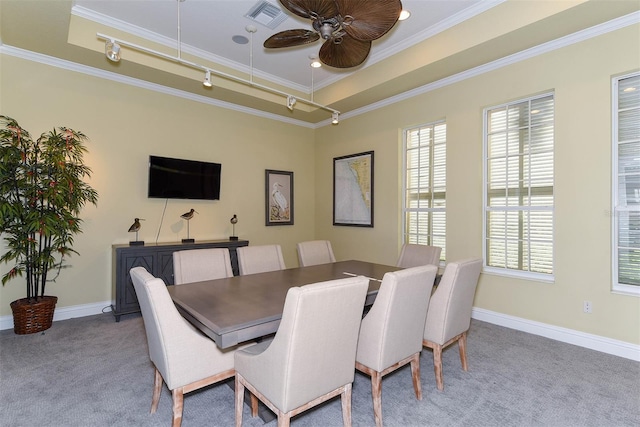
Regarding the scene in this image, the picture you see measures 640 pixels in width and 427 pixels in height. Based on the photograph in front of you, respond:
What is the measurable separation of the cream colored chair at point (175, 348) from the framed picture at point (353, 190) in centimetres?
366

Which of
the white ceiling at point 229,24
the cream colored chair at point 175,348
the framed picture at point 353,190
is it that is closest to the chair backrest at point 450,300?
the cream colored chair at point 175,348

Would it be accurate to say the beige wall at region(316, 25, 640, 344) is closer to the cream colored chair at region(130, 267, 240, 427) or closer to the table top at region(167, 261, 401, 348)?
the table top at region(167, 261, 401, 348)

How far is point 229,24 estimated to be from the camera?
3.58 meters

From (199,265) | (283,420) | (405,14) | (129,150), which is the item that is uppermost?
(405,14)

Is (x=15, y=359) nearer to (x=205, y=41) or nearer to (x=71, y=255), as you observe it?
(x=71, y=255)

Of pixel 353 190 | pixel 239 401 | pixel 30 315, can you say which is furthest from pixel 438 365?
pixel 30 315

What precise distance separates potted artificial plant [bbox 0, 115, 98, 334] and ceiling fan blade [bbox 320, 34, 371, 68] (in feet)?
9.39

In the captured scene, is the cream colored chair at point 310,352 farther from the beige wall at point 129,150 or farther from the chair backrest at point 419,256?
the beige wall at point 129,150

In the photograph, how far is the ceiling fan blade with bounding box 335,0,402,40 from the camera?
81.5 inches

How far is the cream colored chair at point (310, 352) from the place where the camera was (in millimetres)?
1484

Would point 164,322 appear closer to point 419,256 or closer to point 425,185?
point 419,256

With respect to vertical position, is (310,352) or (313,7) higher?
(313,7)

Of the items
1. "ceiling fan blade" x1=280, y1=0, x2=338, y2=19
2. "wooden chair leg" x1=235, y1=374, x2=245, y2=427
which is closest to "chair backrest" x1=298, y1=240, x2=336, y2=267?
"wooden chair leg" x1=235, y1=374, x2=245, y2=427

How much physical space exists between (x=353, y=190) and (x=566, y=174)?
2901 mm
